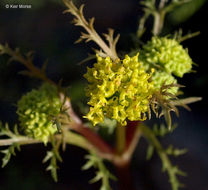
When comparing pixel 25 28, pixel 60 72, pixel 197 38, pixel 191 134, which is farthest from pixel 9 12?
pixel 191 134

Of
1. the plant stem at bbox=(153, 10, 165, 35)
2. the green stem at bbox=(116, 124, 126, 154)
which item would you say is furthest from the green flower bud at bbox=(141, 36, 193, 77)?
the green stem at bbox=(116, 124, 126, 154)

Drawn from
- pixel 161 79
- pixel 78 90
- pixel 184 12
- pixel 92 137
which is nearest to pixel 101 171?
pixel 92 137

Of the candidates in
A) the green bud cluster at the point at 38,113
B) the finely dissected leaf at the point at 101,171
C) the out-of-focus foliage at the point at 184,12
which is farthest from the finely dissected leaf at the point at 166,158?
the out-of-focus foliage at the point at 184,12

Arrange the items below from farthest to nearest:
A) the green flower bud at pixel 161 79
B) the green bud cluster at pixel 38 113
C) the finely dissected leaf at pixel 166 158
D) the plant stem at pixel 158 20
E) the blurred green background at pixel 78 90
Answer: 1. the blurred green background at pixel 78 90
2. the finely dissected leaf at pixel 166 158
3. the plant stem at pixel 158 20
4. the green bud cluster at pixel 38 113
5. the green flower bud at pixel 161 79

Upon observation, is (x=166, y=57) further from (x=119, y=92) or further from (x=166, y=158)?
(x=166, y=158)

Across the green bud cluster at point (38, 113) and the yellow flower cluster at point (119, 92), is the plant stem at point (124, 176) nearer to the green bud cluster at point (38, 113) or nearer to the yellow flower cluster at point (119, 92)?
the green bud cluster at point (38, 113)

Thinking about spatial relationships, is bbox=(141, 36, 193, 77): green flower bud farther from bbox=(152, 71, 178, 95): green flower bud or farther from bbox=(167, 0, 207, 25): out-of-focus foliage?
bbox=(167, 0, 207, 25): out-of-focus foliage

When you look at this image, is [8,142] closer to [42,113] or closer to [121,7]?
[42,113]
